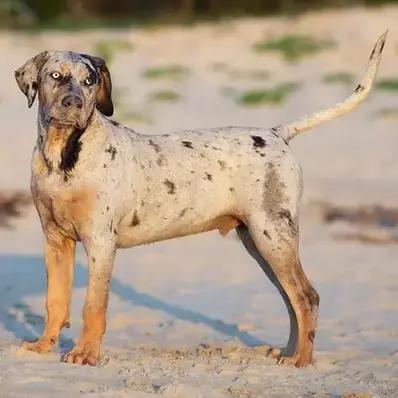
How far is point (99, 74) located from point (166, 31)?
21.0m

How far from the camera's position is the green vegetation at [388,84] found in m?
23.3

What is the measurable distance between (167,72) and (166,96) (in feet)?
6.85

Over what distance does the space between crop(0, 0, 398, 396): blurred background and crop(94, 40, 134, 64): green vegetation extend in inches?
3.2

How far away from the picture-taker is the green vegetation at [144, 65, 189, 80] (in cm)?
2469

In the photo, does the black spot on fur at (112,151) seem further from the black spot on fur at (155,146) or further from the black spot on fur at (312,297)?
the black spot on fur at (312,297)

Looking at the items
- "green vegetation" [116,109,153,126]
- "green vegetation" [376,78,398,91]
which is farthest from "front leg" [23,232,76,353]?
"green vegetation" [376,78,398,91]

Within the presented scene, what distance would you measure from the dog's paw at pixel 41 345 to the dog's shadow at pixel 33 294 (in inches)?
14.0

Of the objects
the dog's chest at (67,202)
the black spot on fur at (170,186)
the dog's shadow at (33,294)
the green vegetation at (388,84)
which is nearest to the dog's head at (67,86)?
the dog's chest at (67,202)

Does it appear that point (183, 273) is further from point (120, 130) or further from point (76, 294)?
point (120, 130)

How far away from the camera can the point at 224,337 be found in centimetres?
1012

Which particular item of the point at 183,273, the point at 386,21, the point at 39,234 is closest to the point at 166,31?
the point at 386,21

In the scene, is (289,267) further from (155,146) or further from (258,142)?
(155,146)

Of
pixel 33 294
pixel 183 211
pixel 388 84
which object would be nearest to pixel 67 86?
pixel 183 211

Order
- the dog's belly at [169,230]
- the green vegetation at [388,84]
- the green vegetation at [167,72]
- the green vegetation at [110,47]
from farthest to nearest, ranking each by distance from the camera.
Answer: the green vegetation at [110,47]
the green vegetation at [167,72]
the green vegetation at [388,84]
the dog's belly at [169,230]
